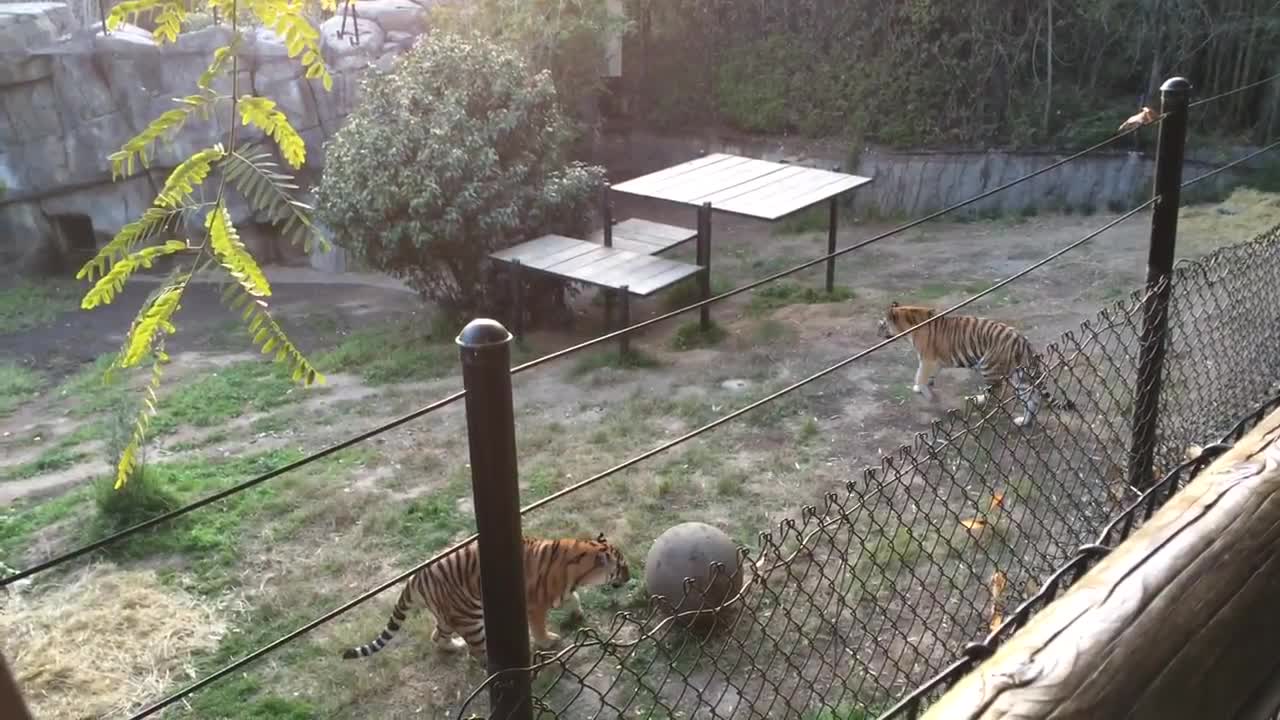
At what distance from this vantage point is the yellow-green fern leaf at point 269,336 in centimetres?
146

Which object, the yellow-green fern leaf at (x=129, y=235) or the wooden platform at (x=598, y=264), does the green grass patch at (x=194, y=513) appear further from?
the yellow-green fern leaf at (x=129, y=235)

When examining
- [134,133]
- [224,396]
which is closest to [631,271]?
[224,396]

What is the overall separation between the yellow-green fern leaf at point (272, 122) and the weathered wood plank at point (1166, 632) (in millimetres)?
1055

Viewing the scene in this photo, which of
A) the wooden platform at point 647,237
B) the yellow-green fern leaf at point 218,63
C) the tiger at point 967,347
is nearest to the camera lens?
the yellow-green fern leaf at point 218,63

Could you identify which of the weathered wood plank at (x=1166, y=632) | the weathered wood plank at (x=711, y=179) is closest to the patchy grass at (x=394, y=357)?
the weathered wood plank at (x=711, y=179)

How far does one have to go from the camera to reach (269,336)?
1.46 m

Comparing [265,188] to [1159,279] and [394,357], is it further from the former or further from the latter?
[394,357]

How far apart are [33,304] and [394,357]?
491 cm

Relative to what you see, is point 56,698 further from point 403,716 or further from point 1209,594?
point 1209,594

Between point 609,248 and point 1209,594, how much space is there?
7806 mm

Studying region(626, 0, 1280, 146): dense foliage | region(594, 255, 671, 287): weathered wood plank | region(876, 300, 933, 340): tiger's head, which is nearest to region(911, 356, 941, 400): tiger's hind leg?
region(876, 300, 933, 340): tiger's head

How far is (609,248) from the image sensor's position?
8906mm

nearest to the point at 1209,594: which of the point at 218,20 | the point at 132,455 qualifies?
Answer: the point at 132,455

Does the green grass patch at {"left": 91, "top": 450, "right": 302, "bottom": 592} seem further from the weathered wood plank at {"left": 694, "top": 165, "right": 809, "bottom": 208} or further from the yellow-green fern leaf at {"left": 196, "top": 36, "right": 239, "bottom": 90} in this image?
the yellow-green fern leaf at {"left": 196, "top": 36, "right": 239, "bottom": 90}
